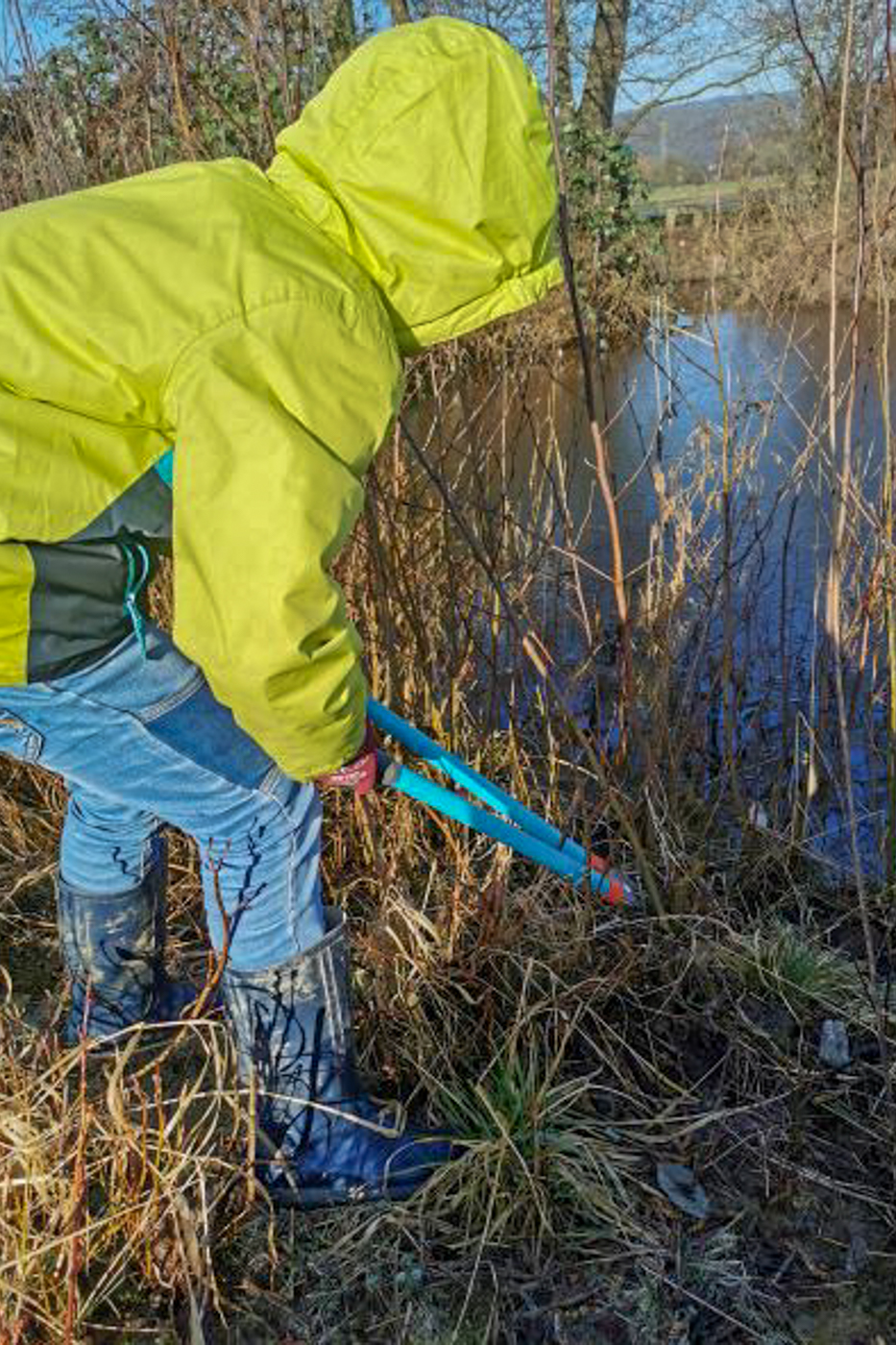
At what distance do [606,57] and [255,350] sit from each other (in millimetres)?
3827

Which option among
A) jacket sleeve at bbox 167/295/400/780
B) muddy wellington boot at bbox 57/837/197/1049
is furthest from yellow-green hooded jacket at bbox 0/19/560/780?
muddy wellington boot at bbox 57/837/197/1049

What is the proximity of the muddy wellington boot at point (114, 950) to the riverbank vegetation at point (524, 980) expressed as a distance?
0.23 ft

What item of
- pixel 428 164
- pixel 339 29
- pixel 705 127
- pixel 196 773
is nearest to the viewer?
pixel 428 164

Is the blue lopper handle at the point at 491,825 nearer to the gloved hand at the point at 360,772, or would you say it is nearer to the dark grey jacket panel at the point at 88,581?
the gloved hand at the point at 360,772

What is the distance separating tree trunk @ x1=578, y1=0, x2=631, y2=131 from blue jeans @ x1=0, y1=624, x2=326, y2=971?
3.24 meters

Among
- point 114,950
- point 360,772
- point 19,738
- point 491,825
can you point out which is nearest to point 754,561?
point 491,825

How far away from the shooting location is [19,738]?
1.52 metres

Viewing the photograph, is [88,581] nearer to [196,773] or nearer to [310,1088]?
[196,773]

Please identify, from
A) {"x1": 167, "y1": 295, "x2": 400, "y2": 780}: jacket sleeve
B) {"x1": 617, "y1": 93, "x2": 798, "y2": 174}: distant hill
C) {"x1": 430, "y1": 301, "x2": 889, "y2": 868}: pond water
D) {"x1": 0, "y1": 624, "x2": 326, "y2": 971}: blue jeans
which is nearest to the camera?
{"x1": 167, "y1": 295, "x2": 400, "y2": 780}: jacket sleeve

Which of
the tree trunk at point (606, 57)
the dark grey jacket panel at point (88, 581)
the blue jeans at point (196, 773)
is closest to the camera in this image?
the dark grey jacket panel at point (88, 581)

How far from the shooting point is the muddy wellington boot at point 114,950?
183 cm

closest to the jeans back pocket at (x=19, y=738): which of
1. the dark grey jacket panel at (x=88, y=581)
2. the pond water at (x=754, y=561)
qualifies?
the dark grey jacket panel at (x=88, y=581)

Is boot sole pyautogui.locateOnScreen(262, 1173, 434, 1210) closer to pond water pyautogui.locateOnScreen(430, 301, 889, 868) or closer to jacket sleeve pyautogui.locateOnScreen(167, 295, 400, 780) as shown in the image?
jacket sleeve pyautogui.locateOnScreen(167, 295, 400, 780)

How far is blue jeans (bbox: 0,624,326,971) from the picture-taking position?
146 cm
